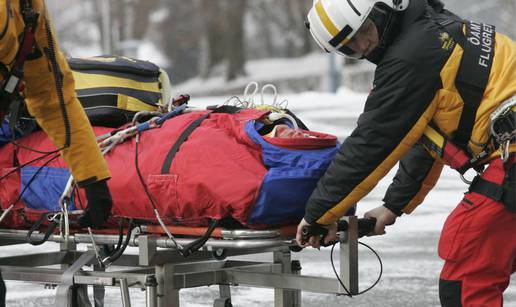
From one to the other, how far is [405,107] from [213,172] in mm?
878

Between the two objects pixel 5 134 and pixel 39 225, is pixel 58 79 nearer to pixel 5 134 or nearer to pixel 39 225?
pixel 39 225

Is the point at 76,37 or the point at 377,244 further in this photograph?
the point at 76,37

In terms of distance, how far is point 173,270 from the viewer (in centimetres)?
505

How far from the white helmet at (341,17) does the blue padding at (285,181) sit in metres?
0.48

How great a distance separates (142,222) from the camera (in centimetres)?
500

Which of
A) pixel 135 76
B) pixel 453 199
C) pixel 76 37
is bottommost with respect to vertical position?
pixel 76 37

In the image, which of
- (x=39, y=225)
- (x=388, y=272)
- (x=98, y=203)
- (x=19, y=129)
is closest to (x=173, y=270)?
(x=98, y=203)

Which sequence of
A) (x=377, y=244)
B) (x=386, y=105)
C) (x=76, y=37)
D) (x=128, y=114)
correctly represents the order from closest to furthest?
(x=386, y=105) < (x=128, y=114) < (x=377, y=244) < (x=76, y=37)

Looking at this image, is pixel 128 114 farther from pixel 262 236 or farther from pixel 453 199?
pixel 453 199

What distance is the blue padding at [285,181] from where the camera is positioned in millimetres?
4648

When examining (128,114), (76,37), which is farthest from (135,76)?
(76,37)

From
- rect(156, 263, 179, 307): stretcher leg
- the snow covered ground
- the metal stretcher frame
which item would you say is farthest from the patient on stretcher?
the snow covered ground

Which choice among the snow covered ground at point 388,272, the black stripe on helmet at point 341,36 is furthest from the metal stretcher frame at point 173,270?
the snow covered ground at point 388,272

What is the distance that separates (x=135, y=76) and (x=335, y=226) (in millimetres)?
1506
